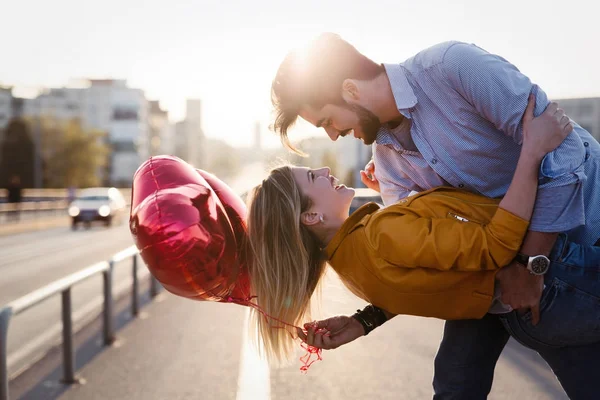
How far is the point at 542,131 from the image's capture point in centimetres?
226

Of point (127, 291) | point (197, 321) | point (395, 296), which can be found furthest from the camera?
point (127, 291)

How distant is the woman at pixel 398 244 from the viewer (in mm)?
2262

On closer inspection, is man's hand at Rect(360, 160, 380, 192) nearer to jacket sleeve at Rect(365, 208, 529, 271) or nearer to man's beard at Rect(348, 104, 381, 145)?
man's beard at Rect(348, 104, 381, 145)

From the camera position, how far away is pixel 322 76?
99.2 inches

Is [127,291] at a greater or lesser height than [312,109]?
lesser

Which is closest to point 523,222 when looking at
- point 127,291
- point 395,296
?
point 395,296

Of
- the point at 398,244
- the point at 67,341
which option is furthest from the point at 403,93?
the point at 67,341

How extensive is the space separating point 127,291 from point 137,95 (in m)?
114

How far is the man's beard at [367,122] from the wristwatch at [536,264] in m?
0.68

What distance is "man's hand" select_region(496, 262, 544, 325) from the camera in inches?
91.3

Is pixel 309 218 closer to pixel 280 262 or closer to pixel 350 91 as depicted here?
pixel 280 262

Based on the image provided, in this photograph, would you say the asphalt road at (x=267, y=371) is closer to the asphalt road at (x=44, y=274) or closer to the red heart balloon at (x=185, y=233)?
the asphalt road at (x=44, y=274)

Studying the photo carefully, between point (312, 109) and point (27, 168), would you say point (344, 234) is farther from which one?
point (27, 168)

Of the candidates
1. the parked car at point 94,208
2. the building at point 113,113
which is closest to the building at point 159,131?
the building at point 113,113
